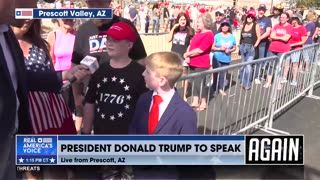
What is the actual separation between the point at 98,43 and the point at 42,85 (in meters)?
0.31

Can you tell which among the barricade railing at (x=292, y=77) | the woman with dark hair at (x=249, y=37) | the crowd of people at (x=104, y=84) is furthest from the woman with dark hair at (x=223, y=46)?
the crowd of people at (x=104, y=84)

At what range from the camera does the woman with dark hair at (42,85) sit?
1.36m

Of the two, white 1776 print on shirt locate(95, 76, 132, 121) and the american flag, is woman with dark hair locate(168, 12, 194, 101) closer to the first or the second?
white 1776 print on shirt locate(95, 76, 132, 121)

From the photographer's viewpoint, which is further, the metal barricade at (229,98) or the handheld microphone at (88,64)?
the metal barricade at (229,98)

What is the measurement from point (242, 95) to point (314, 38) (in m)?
3.99

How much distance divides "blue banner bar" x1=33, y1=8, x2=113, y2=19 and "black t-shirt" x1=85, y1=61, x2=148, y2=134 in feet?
0.98

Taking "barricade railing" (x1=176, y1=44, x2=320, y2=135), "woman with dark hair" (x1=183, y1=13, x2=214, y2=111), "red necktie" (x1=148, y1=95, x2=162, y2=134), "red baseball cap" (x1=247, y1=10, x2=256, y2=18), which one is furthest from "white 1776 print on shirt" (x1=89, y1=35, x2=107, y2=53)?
"red baseball cap" (x1=247, y1=10, x2=256, y2=18)

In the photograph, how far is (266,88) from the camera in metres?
3.25

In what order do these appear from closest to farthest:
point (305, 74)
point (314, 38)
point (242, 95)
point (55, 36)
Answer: point (55, 36), point (242, 95), point (305, 74), point (314, 38)

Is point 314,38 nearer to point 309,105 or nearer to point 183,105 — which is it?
point 309,105

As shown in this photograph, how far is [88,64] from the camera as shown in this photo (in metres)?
1.57

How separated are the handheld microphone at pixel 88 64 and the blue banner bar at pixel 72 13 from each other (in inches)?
8.5

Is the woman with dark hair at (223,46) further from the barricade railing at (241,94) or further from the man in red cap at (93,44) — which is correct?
the man in red cap at (93,44)

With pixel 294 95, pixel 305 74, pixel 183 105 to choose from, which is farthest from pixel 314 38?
pixel 183 105
